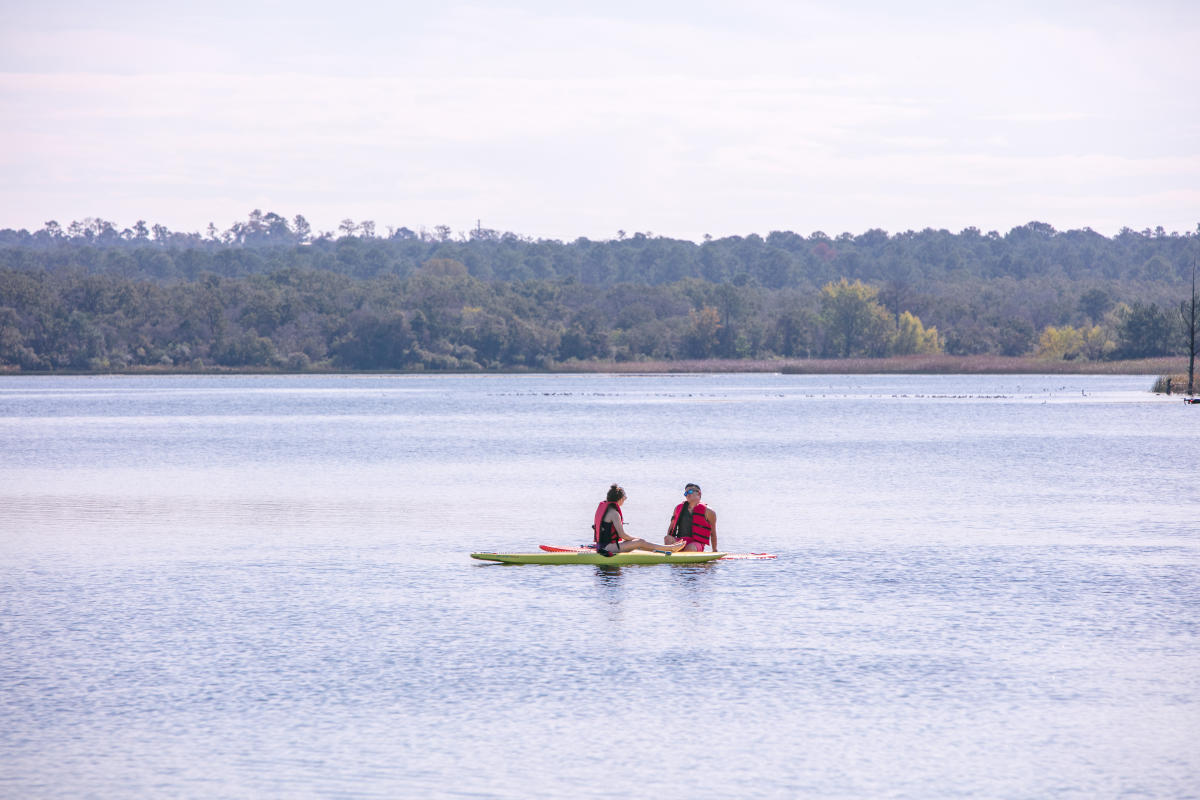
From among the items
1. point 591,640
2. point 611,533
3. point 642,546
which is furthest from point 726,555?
point 591,640

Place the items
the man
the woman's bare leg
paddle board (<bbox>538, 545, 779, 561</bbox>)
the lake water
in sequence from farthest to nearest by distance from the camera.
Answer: the man < paddle board (<bbox>538, 545, 779, 561</bbox>) < the woman's bare leg < the lake water

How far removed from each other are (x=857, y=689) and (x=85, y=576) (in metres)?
16.2

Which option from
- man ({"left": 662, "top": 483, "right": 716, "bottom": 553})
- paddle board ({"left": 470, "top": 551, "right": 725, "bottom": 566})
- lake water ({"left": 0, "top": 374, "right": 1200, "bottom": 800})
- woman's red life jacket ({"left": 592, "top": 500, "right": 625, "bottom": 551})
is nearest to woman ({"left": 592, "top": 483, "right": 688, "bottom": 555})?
woman's red life jacket ({"left": 592, "top": 500, "right": 625, "bottom": 551})

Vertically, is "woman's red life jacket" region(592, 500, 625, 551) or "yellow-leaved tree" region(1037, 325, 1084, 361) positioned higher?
"yellow-leaved tree" region(1037, 325, 1084, 361)

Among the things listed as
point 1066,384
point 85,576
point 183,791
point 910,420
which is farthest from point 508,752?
point 1066,384

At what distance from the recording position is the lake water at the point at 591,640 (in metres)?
15.7

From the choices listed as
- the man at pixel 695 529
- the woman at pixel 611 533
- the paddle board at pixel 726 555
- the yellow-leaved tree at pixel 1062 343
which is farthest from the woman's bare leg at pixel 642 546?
the yellow-leaved tree at pixel 1062 343

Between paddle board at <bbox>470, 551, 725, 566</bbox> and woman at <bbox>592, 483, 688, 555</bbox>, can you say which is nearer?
woman at <bbox>592, 483, 688, 555</bbox>

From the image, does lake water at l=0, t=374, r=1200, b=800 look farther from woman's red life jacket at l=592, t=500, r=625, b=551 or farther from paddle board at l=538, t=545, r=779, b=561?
woman's red life jacket at l=592, t=500, r=625, b=551

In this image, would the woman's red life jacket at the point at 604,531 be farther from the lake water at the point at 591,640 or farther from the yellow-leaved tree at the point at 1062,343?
the yellow-leaved tree at the point at 1062,343

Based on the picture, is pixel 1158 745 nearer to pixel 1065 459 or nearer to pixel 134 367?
pixel 1065 459

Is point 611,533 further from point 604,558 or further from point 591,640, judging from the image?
point 591,640

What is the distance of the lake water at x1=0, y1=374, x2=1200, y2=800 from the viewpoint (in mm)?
15688

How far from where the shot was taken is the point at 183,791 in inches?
585
